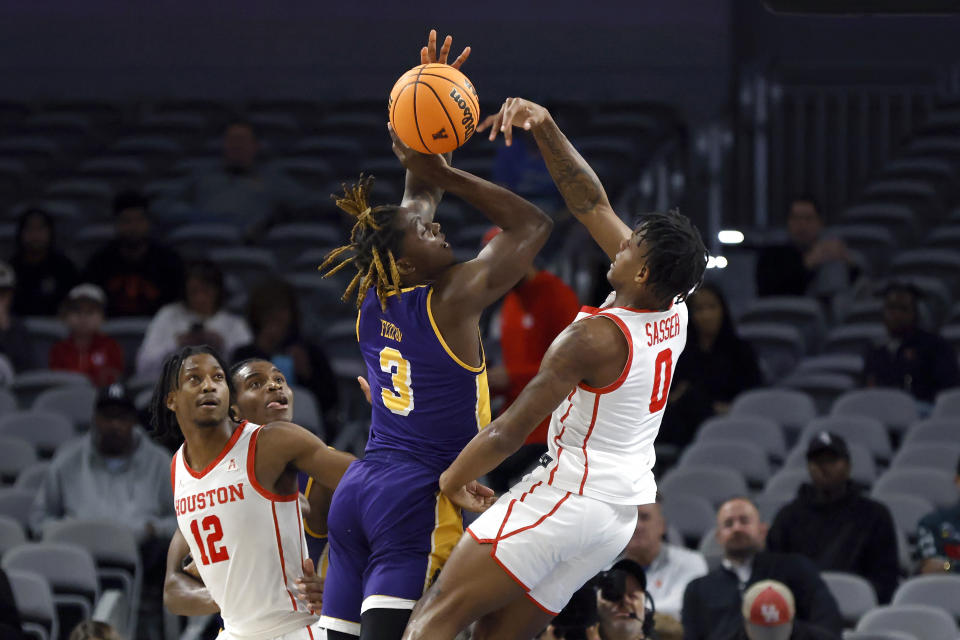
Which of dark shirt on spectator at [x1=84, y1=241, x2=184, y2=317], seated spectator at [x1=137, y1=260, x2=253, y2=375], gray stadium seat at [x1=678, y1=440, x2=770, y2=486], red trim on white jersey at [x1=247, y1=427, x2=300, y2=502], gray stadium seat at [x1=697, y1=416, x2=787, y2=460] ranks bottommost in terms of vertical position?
gray stadium seat at [x1=678, y1=440, x2=770, y2=486]

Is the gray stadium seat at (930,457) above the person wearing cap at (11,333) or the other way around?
the other way around

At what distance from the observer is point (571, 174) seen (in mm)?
4957

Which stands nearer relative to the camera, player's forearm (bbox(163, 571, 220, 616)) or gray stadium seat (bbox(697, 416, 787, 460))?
player's forearm (bbox(163, 571, 220, 616))

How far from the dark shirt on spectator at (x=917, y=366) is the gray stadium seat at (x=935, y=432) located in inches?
33.4

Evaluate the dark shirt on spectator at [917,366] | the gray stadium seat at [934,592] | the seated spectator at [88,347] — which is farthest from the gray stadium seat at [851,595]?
the seated spectator at [88,347]

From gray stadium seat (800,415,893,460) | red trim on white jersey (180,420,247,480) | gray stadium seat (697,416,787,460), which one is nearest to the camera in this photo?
red trim on white jersey (180,420,247,480)

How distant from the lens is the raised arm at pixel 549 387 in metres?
4.30

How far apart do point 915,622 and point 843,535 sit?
94 centimetres

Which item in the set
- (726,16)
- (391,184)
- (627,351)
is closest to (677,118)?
(726,16)

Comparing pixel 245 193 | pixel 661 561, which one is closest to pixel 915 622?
pixel 661 561

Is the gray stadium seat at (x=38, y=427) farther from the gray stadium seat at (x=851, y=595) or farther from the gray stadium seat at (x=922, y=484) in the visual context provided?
the gray stadium seat at (x=922, y=484)

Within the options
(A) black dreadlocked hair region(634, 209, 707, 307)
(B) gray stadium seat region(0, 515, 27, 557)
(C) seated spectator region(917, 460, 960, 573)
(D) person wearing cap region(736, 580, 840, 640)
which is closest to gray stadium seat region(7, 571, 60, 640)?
(B) gray stadium seat region(0, 515, 27, 557)

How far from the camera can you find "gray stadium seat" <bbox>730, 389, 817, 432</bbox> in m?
9.77

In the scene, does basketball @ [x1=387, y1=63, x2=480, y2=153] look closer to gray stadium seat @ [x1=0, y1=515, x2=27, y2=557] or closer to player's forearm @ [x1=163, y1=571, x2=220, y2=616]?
player's forearm @ [x1=163, y1=571, x2=220, y2=616]
